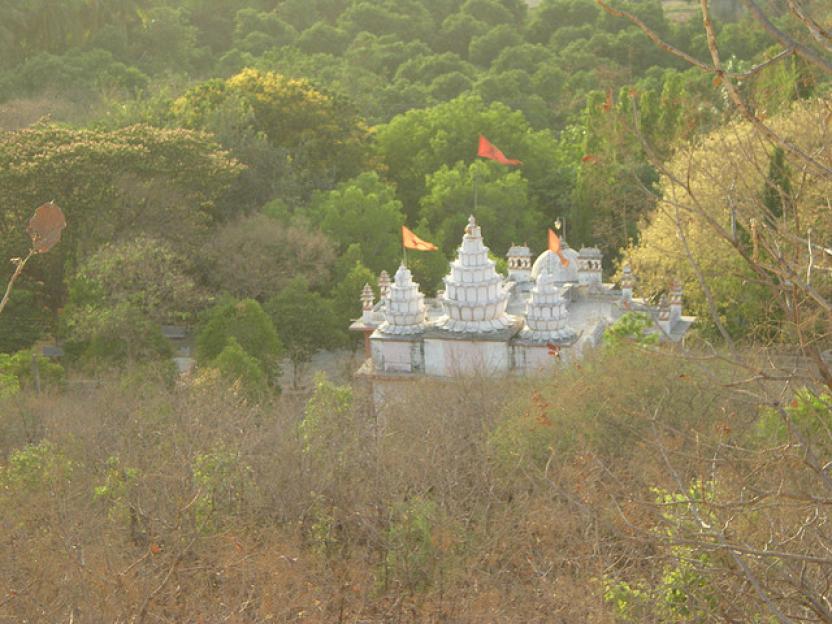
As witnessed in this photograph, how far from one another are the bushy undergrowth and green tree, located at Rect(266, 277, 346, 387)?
6.63 m

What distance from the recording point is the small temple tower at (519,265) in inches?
1178

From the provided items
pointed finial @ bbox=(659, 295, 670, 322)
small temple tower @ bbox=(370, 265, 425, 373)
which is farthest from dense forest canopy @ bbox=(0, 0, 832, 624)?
small temple tower @ bbox=(370, 265, 425, 373)

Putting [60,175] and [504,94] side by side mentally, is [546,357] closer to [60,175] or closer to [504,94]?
[60,175]

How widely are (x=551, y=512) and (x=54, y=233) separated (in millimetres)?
13103

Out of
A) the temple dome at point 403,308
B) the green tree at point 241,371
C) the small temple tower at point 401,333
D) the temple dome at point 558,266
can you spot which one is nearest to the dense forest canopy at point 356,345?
the green tree at point 241,371

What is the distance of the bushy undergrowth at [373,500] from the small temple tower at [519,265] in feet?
22.9

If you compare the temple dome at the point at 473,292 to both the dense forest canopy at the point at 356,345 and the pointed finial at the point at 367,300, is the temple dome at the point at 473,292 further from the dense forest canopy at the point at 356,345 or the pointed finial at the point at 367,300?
the pointed finial at the point at 367,300

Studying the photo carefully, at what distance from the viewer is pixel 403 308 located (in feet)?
84.1

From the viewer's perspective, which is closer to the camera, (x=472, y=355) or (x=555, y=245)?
(x=472, y=355)

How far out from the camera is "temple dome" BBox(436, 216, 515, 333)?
24844 millimetres

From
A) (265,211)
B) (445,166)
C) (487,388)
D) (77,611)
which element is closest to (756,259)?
(77,611)

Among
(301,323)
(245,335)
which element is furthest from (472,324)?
(301,323)

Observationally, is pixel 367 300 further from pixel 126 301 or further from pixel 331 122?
pixel 331 122

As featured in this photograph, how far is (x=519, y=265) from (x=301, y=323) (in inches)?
219
